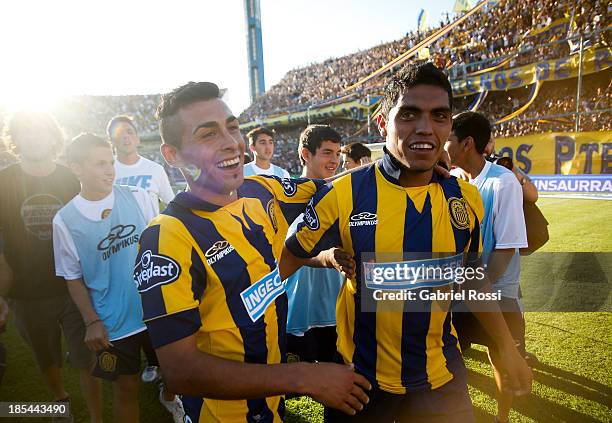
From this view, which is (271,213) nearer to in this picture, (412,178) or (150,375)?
(412,178)

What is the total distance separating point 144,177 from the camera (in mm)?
4328

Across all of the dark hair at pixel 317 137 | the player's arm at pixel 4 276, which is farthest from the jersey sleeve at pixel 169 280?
the dark hair at pixel 317 137

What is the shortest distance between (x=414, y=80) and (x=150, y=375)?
3.68 meters

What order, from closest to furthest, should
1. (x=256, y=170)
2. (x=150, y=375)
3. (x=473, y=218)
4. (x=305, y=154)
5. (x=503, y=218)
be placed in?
(x=473, y=218), (x=503, y=218), (x=150, y=375), (x=305, y=154), (x=256, y=170)

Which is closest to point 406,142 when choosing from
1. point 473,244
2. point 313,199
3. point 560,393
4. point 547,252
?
point 313,199

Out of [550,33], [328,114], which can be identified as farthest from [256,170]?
[328,114]

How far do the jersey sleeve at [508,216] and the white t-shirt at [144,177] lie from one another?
3.43m

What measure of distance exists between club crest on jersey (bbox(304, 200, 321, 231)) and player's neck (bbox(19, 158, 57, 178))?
2.41 meters

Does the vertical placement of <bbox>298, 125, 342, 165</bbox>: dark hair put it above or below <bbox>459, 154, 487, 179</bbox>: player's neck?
above

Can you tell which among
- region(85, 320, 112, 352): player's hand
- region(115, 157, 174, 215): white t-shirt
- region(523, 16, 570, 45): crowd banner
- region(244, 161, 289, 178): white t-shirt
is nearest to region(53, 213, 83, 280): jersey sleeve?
region(85, 320, 112, 352): player's hand

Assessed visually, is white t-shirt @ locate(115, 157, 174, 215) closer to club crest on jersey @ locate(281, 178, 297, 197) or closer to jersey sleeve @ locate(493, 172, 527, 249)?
club crest on jersey @ locate(281, 178, 297, 197)

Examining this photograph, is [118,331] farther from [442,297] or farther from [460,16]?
[460,16]

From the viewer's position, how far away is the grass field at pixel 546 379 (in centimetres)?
300

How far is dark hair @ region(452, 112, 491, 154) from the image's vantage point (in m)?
2.98
